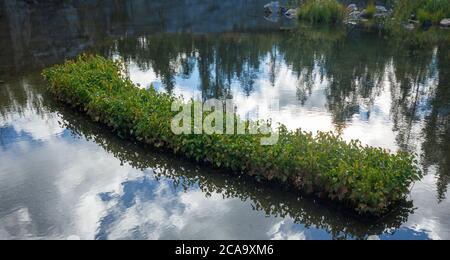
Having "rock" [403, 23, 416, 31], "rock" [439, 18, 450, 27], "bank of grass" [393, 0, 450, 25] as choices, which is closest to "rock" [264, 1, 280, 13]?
"bank of grass" [393, 0, 450, 25]

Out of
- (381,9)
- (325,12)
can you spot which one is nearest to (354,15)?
(381,9)

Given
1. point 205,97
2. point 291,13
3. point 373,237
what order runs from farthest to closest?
point 291,13 < point 205,97 < point 373,237

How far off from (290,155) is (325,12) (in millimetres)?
25740

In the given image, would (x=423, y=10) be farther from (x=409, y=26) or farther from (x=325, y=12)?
(x=325, y=12)

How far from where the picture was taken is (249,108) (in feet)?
45.7

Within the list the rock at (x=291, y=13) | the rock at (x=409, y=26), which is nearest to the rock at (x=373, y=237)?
the rock at (x=409, y=26)

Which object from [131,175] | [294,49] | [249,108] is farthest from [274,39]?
[131,175]

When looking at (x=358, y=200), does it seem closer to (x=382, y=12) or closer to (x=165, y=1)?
(x=382, y=12)

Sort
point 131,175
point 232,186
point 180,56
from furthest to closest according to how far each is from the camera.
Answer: point 180,56
point 131,175
point 232,186

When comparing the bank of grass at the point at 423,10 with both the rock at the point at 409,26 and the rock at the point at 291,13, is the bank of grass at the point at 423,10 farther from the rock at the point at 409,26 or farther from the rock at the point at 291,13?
the rock at the point at 291,13

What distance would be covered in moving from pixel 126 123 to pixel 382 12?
106 feet

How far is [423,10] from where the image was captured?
99.6ft

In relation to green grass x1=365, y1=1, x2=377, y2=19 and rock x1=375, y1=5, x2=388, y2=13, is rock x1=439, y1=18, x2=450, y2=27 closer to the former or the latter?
green grass x1=365, y1=1, x2=377, y2=19

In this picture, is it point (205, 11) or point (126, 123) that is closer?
point (126, 123)
